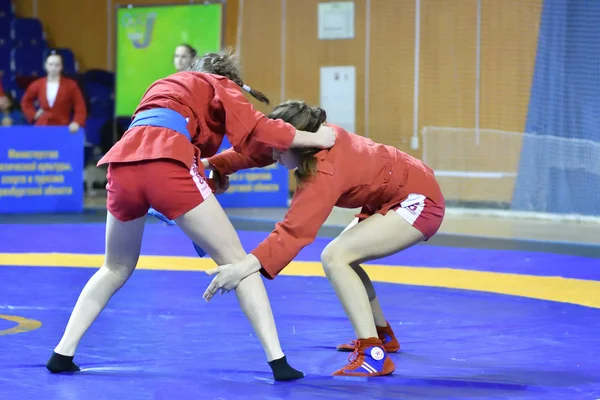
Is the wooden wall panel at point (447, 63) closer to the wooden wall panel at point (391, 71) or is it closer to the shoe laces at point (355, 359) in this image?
the wooden wall panel at point (391, 71)

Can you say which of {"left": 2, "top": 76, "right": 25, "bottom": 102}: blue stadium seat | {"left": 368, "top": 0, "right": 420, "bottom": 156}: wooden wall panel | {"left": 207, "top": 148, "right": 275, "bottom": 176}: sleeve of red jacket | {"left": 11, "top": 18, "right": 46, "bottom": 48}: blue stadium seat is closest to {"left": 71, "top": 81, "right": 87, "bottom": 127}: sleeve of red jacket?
{"left": 2, "top": 76, "right": 25, "bottom": 102}: blue stadium seat

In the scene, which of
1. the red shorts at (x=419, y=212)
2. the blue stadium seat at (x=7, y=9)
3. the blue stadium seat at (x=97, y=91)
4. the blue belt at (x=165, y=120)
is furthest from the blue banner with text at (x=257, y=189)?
the blue belt at (x=165, y=120)

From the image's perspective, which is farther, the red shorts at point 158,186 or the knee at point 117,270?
the knee at point 117,270

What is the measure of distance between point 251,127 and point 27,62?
37.0 feet

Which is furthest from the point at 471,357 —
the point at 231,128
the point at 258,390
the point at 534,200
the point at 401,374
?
the point at 534,200

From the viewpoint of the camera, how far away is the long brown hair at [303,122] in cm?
393

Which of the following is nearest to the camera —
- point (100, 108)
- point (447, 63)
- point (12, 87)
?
point (447, 63)

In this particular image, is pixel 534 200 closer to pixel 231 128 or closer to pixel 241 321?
pixel 241 321

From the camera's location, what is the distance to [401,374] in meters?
4.04

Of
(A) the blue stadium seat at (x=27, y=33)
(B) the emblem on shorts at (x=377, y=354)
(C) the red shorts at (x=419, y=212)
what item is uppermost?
(A) the blue stadium seat at (x=27, y=33)

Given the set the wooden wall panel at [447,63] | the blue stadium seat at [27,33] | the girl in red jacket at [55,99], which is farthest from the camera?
the blue stadium seat at [27,33]

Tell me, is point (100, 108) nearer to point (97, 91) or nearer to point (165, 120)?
point (97, 91)

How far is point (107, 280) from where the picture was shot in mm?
4043

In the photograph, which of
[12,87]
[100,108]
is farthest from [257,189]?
[12,87]
